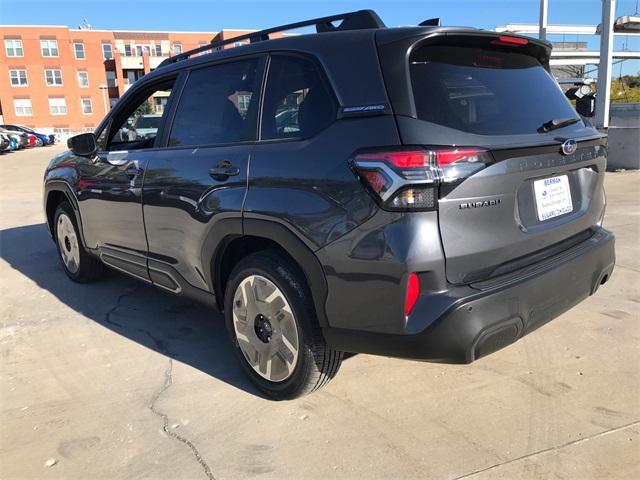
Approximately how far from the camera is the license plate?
2.64m

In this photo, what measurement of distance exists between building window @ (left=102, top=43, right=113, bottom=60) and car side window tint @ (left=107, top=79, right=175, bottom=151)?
2609 inches

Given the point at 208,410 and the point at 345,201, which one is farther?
the point at 208,410

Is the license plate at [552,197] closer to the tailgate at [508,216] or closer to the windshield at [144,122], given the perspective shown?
the tailgate at [508,216]

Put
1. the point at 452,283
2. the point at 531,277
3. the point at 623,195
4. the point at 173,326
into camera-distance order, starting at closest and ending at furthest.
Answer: the point at 452,283, the point at 531,277, the point at 173,326, the point at 623,195

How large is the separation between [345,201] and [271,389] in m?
1.25

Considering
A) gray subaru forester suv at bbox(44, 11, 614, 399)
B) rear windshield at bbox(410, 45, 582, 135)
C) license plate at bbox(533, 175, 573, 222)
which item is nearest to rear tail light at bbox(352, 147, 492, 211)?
gray subaru forester suv at bbox(44, 11, 614, 399)

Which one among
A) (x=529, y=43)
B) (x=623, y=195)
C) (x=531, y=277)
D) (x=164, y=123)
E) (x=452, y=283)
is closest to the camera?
(x=452, y=283)

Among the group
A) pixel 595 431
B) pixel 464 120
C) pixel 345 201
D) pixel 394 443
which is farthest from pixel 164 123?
pixel 595 431

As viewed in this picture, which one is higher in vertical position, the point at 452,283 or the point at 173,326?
the point at 452,283

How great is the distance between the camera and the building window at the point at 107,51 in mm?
63341

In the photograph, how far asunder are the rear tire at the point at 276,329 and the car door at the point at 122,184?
1.14 metres

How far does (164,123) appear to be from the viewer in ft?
12.2

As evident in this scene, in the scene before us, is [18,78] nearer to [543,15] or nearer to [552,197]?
[543,15]

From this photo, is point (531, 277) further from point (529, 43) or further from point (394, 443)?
point (529, 43)
